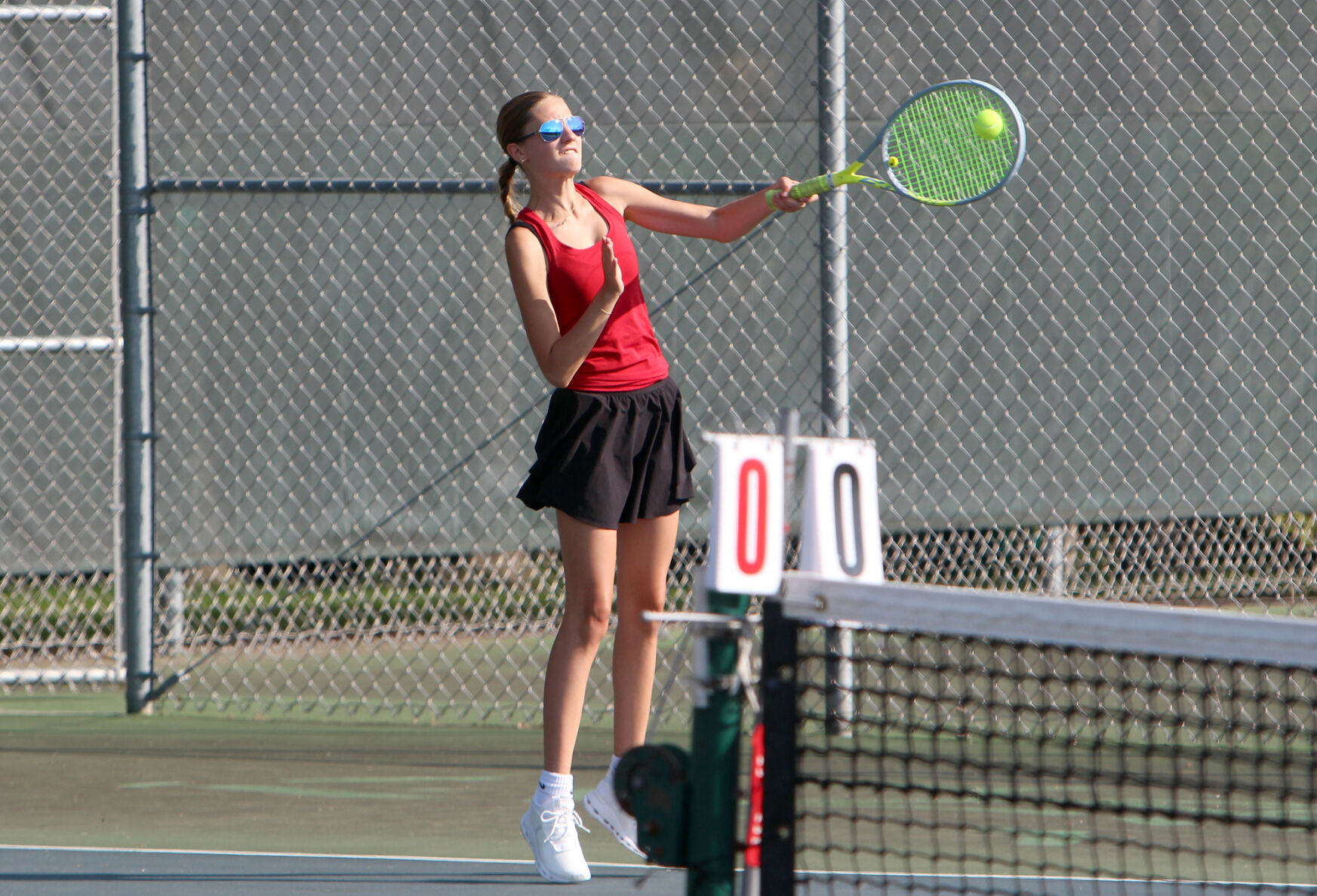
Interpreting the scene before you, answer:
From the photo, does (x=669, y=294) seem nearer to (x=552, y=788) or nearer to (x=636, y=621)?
(x=636, y=621)

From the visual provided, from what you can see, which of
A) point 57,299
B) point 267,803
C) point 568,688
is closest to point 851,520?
point 568,688

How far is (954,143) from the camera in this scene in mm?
3455

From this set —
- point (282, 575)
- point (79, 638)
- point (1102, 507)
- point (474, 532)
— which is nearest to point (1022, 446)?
point (1102, 507)

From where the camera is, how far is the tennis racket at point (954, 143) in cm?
338

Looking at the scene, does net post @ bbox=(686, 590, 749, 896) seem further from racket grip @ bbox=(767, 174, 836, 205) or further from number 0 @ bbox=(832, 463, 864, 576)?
racket grip @ bbox=(767, 174, 836, 205)

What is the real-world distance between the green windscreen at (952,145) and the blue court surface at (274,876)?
155 cm

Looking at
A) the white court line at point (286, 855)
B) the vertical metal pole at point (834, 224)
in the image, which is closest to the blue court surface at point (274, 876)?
the white court line at point (286, 855)

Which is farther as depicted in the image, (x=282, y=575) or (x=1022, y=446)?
(x=282, y=575)

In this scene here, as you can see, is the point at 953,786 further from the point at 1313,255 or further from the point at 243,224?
the point at 243,224

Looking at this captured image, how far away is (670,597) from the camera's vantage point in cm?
631

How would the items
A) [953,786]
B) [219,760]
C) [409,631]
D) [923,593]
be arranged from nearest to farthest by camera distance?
[923,593] → [953,786] → [219,760] → [409,631]

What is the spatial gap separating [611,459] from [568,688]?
464 millimetres

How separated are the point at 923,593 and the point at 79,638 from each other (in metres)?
4.39

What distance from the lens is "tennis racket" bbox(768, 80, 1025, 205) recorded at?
3377 mm
